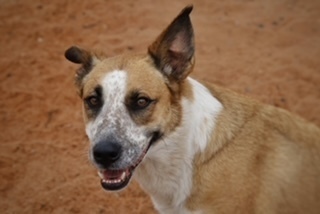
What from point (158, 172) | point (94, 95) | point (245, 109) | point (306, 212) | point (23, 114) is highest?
point (94, 95)

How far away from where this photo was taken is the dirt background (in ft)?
16.5

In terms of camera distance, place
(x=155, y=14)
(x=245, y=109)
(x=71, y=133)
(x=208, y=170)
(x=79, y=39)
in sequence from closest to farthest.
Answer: (x=208, y=170) → (x=245, y=109) → (x=71, y=133) → (x=79, y=39) → (x=155, y=14)

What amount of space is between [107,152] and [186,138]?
660mm

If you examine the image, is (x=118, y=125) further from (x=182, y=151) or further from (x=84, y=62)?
(x=84, y=62)

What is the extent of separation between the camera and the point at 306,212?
3.52 meters

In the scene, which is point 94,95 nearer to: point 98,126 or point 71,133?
point 98,126

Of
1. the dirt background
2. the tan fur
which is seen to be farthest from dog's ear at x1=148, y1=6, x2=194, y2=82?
the dirt background

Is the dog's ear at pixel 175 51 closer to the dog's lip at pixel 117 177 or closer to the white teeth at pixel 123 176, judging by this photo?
the dog's lip at pixel 117 177

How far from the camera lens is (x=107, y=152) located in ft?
9.76

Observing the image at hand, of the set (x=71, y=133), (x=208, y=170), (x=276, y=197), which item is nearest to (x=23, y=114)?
(x=71, y=133)

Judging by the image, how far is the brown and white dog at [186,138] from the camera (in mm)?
3107

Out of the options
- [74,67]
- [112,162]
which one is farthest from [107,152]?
[74,67]

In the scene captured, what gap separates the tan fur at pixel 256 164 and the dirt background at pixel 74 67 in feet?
5.27

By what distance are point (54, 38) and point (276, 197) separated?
17.8 ft
